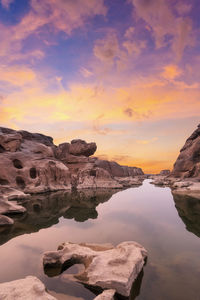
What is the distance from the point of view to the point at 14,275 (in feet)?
19.0

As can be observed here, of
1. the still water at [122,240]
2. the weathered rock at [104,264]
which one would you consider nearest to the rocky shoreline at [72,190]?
the weathered rock at [104,264]

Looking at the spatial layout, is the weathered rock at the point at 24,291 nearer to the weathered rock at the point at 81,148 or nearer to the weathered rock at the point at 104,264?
the weathered rock at the point at 104,264

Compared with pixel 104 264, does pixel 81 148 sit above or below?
above

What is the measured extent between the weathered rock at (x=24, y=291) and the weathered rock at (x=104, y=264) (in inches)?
52.2

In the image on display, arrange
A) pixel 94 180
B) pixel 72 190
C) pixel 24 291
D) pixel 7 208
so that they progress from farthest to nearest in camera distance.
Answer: pixel 94 180, pixel 72 190, pixel 7 208, pixel 24 291

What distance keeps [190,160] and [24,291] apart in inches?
1870

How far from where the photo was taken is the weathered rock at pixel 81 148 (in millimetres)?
46906

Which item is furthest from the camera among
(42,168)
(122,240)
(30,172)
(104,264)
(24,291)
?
(30,172)

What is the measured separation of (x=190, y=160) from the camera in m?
45.6

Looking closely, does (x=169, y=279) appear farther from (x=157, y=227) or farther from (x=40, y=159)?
(x=40, y=159)

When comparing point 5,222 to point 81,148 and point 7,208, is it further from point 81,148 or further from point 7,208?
point 81,148

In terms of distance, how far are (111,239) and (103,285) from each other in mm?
4571

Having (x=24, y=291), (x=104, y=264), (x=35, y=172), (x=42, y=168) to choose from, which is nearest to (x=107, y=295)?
(x=104, y=264)

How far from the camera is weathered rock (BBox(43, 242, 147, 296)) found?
460 centimetres
